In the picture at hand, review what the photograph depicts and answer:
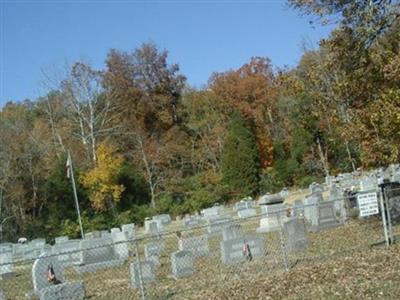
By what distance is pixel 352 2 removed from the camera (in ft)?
49.5

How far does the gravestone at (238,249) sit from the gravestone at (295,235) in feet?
3.18

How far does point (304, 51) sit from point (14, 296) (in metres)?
44.3

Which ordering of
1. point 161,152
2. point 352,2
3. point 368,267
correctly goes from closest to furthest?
1. point 368,267
2. point 352,2
3. point 161,152

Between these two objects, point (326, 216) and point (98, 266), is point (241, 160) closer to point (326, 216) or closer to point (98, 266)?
point (326, 216)

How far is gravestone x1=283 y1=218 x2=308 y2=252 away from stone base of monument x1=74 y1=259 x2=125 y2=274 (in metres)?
5.27

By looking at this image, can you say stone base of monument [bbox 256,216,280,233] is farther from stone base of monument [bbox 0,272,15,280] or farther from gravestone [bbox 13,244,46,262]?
gravestone [bbox 13,244,46,262]

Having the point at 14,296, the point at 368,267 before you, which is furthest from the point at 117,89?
the point at 368,267

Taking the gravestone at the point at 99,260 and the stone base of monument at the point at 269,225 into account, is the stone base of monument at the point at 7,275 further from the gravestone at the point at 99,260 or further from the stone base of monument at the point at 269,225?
the stone base of monument at the point at 269,225

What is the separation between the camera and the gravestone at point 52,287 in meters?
12.1

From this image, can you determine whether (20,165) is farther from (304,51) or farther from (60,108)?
(304,51)

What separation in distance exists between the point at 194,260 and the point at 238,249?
2.03 meters

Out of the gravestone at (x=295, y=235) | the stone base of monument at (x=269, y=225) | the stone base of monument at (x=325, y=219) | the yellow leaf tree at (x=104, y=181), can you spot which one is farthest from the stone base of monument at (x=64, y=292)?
the yellow leaf tree at (x=104, y=181)

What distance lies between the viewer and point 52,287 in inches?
484

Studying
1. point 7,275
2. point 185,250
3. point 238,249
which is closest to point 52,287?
point 185,250
